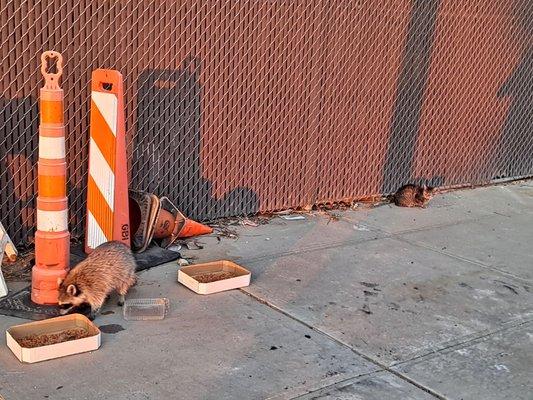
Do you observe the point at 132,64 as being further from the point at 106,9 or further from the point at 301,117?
the point at 301,117

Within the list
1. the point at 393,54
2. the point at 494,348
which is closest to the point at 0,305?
the point at 494,348

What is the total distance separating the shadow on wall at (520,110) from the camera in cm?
940

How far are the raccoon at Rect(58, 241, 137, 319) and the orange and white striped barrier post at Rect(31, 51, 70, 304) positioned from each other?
5.9 inches

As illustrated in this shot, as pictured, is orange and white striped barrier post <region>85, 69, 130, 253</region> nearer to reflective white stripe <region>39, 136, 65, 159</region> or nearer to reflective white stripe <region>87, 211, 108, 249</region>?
reflective white stripe <region>87, 211, 108, 249</region>

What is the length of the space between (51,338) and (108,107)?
1.99m

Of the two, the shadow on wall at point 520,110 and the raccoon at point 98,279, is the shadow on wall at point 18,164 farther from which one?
the shadow on wall at point 520,110

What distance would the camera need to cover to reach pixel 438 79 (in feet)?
28.3

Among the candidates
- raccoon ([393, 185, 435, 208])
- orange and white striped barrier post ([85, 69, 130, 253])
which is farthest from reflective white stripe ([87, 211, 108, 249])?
raccoon ([393, 185, 435, 208])

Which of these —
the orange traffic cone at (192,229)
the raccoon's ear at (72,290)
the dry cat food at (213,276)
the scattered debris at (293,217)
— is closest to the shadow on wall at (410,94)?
the scattered debris at (293,217)

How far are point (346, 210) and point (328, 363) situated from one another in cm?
373

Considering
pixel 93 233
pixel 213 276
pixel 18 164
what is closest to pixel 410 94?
pixel 213 276

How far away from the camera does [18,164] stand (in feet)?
18.6

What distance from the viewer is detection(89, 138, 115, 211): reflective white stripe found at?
220 inches

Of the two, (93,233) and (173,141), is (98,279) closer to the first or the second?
(93,233)
